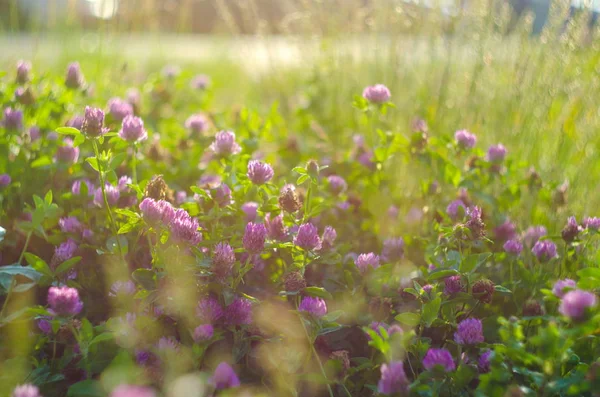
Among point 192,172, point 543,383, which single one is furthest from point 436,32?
point 543,383

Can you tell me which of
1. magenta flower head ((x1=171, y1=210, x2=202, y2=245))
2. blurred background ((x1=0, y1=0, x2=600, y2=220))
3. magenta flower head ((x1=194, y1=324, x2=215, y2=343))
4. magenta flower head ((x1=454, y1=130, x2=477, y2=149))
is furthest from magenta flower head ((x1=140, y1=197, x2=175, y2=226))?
blurred background ((x1=0, y1=0, x2=600, y2=220))

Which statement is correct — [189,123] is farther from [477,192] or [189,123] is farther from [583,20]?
[583,20]

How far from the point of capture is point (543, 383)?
1082 millimetres

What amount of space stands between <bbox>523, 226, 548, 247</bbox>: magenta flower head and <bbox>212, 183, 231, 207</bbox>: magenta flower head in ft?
2.79

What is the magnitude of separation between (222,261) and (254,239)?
84 mm

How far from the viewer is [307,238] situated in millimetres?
1363

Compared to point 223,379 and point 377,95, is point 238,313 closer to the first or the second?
point 223,379

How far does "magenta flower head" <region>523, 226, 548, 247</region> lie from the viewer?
1.75m

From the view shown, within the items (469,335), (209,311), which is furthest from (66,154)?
(469,335)

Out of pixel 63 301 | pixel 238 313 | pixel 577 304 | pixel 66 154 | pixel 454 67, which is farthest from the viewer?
pixel 454 67

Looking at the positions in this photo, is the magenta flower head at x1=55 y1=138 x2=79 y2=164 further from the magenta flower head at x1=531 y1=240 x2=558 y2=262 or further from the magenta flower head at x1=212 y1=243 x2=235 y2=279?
the magenta flower head at x1=531 y1=240 x2=558 y2=262

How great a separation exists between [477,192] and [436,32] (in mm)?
1120

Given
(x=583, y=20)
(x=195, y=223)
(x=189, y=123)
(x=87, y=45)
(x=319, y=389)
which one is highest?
(x=583, y=20)

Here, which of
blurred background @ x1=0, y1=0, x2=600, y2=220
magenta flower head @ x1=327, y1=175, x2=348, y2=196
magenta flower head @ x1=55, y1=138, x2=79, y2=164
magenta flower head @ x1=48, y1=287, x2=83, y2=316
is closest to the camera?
magenta flower head @ x1=48, y1=287, x2=83, y2=316
